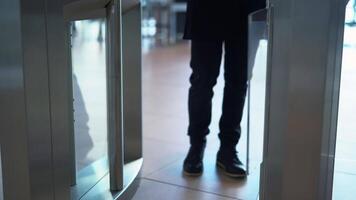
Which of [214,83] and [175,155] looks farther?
[175,155]

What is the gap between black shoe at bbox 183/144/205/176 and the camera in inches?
68.5

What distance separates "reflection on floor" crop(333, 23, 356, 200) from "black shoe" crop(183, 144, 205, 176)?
0.64 metres

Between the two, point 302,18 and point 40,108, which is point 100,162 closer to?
point 40,108

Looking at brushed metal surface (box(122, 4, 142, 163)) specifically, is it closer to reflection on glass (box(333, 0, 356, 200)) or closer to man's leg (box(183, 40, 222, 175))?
man's leg (box(183, 40, 222, 175))

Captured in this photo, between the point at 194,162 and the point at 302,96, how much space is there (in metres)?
0.77

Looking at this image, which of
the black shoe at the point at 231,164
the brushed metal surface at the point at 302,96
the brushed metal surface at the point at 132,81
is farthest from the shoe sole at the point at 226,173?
the brushed metal surface at the point at 302,96

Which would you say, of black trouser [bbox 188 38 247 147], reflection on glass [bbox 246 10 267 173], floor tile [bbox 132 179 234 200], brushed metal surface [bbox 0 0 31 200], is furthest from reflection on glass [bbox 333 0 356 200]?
brushed metal surface [bbox 0 0 31 200]

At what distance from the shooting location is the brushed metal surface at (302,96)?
103 centimetres

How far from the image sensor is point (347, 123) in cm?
115

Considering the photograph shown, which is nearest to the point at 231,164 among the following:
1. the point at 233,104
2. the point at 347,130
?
the point at 233,104

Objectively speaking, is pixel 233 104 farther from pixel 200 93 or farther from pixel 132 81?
pixel 132 81

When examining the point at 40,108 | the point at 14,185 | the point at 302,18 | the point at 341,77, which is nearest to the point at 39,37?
the point at 40,108

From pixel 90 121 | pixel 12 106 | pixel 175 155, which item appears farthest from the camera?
pixel 90 121

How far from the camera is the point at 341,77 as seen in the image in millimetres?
1088
